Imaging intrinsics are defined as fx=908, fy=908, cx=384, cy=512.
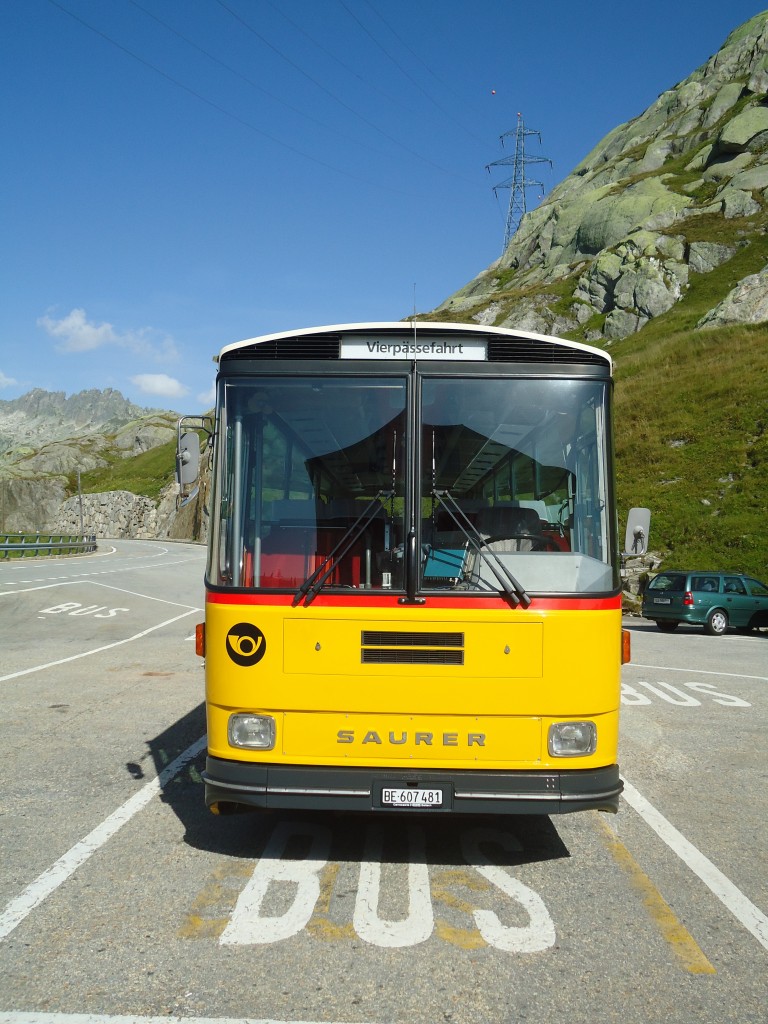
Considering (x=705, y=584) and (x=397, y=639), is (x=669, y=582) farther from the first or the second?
(x=397, y=639)

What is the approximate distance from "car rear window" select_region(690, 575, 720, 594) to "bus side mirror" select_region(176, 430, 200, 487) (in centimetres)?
1783

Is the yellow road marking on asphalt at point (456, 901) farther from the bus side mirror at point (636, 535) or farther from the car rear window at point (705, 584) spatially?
the car rear window at point (705, 584)

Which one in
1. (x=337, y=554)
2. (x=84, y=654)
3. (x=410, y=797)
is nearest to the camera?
(x=410, y=797)

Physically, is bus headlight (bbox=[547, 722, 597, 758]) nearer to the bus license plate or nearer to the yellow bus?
→ the yellow bus

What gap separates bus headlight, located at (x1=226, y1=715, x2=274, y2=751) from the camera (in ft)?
15.6

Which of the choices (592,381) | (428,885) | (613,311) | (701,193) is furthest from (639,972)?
(701,193)

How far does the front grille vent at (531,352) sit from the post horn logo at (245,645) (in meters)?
2.01

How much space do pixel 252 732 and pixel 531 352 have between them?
2.59 m

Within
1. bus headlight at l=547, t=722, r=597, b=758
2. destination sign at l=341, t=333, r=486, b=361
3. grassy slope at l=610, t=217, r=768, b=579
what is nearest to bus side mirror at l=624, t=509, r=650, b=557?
bus headlight at l=547, t=722, r=597, b=758

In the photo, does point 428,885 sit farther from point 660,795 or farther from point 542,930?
point 660,795

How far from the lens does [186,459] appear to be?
5617 mm

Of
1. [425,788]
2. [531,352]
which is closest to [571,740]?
[425,788]

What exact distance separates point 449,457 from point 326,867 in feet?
7.67

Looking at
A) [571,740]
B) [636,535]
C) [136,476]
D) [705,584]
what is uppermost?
[136,476]
